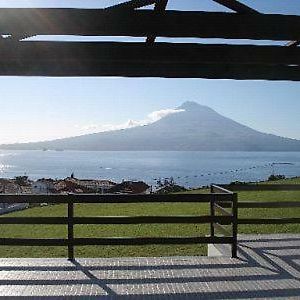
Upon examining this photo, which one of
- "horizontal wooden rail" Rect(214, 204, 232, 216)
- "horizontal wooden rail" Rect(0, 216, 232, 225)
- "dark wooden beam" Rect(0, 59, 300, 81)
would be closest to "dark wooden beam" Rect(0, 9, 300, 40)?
"dark wooden beam" Rect(0, 59, 300, 81)

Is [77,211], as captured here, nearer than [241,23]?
No

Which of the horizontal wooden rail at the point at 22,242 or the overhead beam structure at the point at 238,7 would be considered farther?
the horizontal wooden rail at the point at 22,242

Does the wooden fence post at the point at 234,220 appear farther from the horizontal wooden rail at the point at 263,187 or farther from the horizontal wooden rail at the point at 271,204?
the horizontal wooden rail at the point at 263,187

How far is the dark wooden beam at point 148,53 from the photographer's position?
4691 millimetres

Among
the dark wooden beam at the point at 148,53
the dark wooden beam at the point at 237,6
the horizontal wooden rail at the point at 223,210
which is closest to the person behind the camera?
the dark wooden beam at the point at 237,6

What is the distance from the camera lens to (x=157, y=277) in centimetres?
628

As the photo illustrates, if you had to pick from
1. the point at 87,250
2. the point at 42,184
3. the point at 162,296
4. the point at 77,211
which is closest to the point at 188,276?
the point at 162,296

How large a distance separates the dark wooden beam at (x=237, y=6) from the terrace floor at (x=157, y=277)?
10.8 feet

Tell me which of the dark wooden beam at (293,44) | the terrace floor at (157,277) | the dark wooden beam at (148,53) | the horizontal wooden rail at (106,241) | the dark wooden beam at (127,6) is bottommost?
the terrace floor at (157,277)

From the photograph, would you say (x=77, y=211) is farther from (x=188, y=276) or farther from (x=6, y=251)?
(x=188, y=276)

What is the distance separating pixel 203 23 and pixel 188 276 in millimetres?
3579

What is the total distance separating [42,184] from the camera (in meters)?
42.2

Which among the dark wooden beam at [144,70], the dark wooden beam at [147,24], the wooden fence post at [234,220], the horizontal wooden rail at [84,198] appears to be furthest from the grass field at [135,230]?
the dark wooden beam at [147,24]

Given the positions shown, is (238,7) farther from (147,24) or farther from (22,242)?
(22,242)
